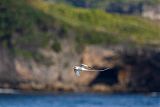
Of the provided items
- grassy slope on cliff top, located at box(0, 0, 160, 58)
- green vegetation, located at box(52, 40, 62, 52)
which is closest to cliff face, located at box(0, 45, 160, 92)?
green vegetation, located at box(52, 40, 62, 52)

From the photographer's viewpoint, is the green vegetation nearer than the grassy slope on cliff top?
Yes

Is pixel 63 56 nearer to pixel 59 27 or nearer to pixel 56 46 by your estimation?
pixel 56 46

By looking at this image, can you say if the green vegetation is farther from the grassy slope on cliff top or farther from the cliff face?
the grassy slope on cliff top

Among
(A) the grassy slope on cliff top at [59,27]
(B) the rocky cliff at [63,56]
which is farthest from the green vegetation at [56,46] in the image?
(A) the grassy slope on cliff top at [59,27]

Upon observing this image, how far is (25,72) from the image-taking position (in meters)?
108

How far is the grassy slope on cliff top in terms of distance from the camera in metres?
115

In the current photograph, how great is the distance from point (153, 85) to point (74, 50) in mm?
12480

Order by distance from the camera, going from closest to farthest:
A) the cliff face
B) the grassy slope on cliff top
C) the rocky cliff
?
the cliff face < the rocky cliff < the grassy slope on cliff top

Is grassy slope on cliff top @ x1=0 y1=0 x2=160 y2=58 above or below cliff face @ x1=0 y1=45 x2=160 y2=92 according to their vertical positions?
above

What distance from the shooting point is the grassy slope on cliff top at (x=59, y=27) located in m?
115

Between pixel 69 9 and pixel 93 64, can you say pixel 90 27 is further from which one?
pixel 93 64

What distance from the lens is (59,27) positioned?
387ft

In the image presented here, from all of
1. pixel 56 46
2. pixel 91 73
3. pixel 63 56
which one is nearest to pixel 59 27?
pixel 56 46

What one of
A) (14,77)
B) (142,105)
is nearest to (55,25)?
(14,77)
